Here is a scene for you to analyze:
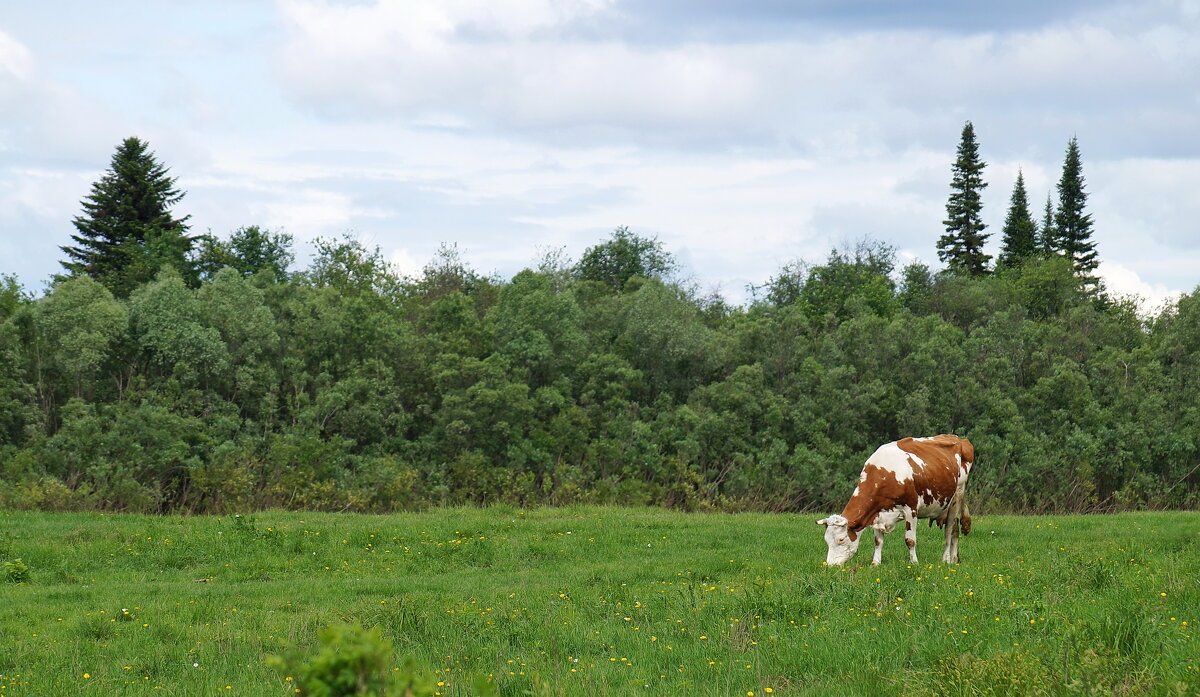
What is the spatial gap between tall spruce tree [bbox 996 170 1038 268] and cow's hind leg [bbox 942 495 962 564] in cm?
5781

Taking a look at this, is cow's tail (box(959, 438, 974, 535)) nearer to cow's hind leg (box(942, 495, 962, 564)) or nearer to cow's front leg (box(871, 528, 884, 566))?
cow's hind leg (box(942, 495, 962, 564))

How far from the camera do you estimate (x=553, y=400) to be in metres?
34.2

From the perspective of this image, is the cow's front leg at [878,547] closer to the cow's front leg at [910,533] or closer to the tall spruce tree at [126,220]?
the cow's front leg at [910,533]

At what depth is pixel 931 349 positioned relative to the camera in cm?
3612

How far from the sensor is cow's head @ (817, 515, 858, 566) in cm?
1502

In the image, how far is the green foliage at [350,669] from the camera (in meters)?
3.33

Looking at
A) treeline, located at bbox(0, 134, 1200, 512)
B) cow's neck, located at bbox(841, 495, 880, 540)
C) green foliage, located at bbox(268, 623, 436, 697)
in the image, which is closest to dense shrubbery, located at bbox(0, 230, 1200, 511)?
treeline, located at bbox(0, 134, 1200, 512)

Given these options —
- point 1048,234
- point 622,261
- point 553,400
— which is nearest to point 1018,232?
point 1048,234

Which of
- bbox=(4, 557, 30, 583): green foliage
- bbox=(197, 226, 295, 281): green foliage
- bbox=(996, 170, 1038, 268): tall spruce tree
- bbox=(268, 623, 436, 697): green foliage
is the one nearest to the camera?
bbox=(268, 623, 436, 697): green foliage

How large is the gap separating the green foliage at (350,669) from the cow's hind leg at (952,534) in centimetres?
1376

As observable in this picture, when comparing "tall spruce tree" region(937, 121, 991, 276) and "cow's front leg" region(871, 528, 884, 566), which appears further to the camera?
"tall spruce tree" region(937, 121, 991, 276)

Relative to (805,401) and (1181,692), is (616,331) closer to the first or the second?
(805,401)

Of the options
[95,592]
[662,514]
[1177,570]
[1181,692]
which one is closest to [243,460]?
[662,514]

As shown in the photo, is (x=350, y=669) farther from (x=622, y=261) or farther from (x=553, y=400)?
(x=622, y=261)
